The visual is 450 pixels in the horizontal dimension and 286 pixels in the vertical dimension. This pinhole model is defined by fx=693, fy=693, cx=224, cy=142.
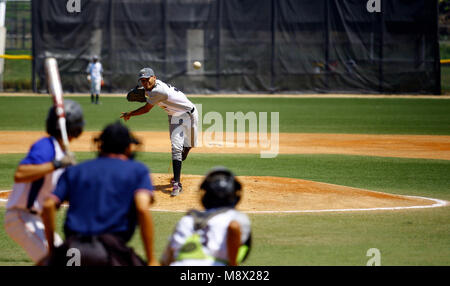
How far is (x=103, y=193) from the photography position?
4.14 m

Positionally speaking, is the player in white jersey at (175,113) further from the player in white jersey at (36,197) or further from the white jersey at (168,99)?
the player in white jersey at (36,197)

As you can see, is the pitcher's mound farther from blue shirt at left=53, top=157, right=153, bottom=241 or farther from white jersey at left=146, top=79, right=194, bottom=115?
blue shirt at left=53, top=157, right=153, bottom=241

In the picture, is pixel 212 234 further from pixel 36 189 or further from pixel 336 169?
pixel 336 169

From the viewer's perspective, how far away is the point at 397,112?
28.6 meters

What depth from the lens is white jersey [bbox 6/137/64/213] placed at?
15.9 feet

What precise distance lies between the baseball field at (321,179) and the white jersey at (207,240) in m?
2.80

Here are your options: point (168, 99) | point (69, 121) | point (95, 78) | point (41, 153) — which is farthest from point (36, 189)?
point (95, 78)

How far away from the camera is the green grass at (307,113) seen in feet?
75.4

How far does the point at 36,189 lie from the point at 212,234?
146 cm

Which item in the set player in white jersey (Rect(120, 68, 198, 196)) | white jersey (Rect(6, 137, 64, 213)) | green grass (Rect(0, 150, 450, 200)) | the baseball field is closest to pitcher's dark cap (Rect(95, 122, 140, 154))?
white jersey (Rect(6, 137, 64, 213))

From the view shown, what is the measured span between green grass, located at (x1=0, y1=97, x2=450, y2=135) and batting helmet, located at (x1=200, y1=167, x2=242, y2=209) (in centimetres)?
1797

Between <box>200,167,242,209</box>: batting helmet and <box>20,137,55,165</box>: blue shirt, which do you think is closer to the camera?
<box>200,167,242,209</box>: batting helmet

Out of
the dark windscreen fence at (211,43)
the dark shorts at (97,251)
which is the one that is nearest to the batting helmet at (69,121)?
the dark shorts at (97,251)
